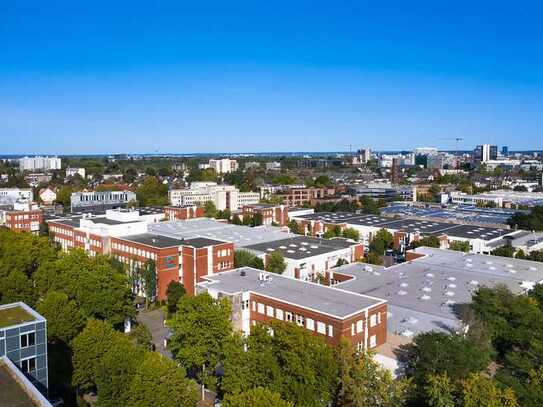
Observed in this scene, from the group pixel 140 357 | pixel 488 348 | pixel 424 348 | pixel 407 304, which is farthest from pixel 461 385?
pixel 140 357

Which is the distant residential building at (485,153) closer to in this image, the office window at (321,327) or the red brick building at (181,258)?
the red brick building at (181,258)

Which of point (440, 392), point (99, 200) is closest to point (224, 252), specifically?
point (440, 392)

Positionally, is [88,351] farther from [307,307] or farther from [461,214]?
[461,214]

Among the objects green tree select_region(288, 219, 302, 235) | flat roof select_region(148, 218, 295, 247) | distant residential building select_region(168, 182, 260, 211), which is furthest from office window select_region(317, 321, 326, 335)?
distant residential building select_region(168, 182, 260, 211)

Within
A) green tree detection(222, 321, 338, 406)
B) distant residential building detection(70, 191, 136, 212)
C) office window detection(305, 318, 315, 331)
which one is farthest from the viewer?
distant residential building detection(70, 191, 136, 212)

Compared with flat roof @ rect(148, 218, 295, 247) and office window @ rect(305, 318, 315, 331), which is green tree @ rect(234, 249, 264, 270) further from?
office window @ rect(305, 318, 315, 331)

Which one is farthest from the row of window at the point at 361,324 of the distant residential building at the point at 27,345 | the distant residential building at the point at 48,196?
the distant residential building at the point at 48,196
